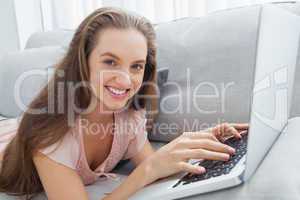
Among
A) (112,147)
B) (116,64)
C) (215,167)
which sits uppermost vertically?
(116,64)

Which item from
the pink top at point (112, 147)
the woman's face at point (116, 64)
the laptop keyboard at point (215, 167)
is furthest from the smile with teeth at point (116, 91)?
the laptop keyboard at point (215, 167)

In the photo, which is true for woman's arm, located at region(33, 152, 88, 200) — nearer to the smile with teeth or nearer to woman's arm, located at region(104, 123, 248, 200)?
woman's arm, located at region(104, 123, 248, 200)

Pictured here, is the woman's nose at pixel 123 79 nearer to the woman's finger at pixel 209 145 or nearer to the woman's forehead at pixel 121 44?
the woman's forehead at pixel 121 44

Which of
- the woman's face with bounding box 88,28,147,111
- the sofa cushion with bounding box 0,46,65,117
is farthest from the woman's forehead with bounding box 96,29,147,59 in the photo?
the sofa cushion with bounding box 0,46,65,117

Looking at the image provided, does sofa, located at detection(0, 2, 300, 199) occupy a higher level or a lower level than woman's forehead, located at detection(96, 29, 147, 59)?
lower

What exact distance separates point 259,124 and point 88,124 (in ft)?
1.33

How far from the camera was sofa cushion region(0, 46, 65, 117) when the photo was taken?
45.1 inches

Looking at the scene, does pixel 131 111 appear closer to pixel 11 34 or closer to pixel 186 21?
pixel 186 21

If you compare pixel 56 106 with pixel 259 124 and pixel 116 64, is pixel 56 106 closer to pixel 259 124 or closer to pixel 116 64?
pixel 116 64

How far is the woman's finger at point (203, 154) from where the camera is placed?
1.79ft

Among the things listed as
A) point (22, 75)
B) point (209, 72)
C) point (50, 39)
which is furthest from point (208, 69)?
point (50, 39)

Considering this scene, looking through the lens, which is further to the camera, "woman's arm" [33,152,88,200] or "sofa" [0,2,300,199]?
"sofa" [0,2,300,199]

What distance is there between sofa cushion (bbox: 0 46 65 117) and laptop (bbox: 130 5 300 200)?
715mm

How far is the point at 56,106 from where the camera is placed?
0.75 metres
